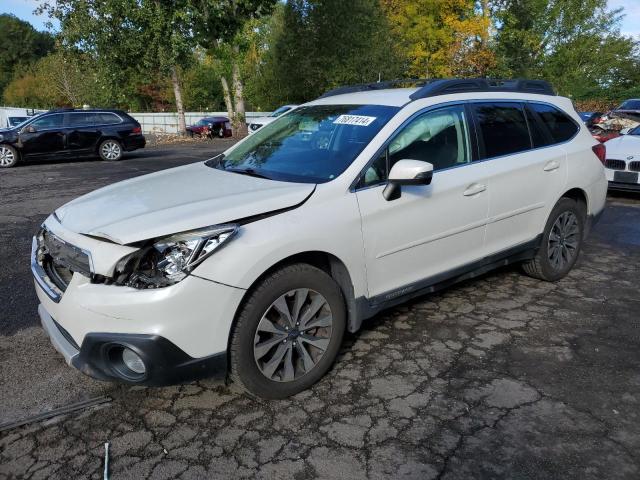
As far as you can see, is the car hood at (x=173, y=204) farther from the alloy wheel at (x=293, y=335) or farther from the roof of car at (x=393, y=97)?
the roof of car at (x=393, y=97)

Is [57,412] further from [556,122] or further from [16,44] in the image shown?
[16,44]

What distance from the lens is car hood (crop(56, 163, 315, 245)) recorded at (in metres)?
2.80

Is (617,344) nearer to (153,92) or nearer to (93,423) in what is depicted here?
(93,423)

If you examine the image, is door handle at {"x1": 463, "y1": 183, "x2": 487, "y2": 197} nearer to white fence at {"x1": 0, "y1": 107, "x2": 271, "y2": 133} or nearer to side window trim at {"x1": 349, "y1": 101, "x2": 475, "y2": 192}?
side window trim at {"x1": 349, "y1": 101, "x2": 475, "y2": 192}

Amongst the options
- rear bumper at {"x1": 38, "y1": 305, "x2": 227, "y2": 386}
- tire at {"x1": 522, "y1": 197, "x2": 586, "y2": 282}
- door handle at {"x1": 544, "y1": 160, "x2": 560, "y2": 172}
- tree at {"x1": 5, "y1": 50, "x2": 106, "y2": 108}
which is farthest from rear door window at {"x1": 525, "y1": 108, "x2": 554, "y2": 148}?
tree at {"x1": 5, "y1": 50, "x2": 106, "y2": 108}

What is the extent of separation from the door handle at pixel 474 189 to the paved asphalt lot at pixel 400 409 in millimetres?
982

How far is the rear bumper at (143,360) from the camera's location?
2666 millimetres

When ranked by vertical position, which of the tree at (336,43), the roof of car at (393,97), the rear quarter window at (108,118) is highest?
the tree at (336,43)

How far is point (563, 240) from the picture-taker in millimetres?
5004

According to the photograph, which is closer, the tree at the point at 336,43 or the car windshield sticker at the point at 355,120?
the car windshield sticker at the point at 355,120

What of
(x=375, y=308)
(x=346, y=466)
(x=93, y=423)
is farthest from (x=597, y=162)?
(x=93, y=423)

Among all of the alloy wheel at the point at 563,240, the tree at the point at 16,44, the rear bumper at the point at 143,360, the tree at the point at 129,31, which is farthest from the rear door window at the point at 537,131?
the tree at the point at 16,44

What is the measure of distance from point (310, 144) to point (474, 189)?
3.98ft

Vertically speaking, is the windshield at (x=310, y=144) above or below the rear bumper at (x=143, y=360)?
above
